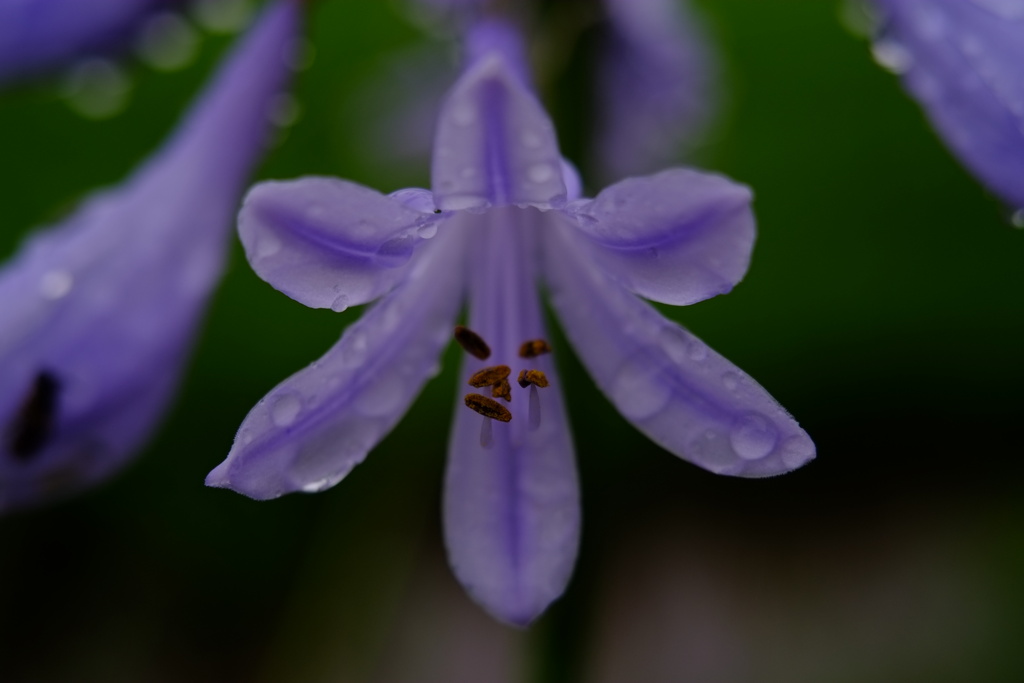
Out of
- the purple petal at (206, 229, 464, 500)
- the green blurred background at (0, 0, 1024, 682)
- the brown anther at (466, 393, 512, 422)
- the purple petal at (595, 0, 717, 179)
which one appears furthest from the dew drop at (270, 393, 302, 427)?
the green blurred background at (0, 0, 1024, 682)

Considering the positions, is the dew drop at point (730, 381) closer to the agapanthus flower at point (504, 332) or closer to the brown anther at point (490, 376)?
the agapanthus flower at point (504, 332)

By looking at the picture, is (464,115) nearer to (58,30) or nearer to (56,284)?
(56,284)

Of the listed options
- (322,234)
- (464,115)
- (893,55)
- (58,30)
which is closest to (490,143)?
(464,115)

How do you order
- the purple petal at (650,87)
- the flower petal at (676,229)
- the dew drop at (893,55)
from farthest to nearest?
1. the purple petal at (650,87)
2. the dew drop at (893,55)
3. the flower petal at (676,229)

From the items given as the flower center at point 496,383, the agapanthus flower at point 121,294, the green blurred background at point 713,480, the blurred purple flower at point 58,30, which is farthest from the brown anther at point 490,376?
the green blurred background at point 713,480

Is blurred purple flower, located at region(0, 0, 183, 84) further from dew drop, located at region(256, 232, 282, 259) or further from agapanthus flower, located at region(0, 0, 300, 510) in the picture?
dew drop, located at region(256, 232, 282, 259)
